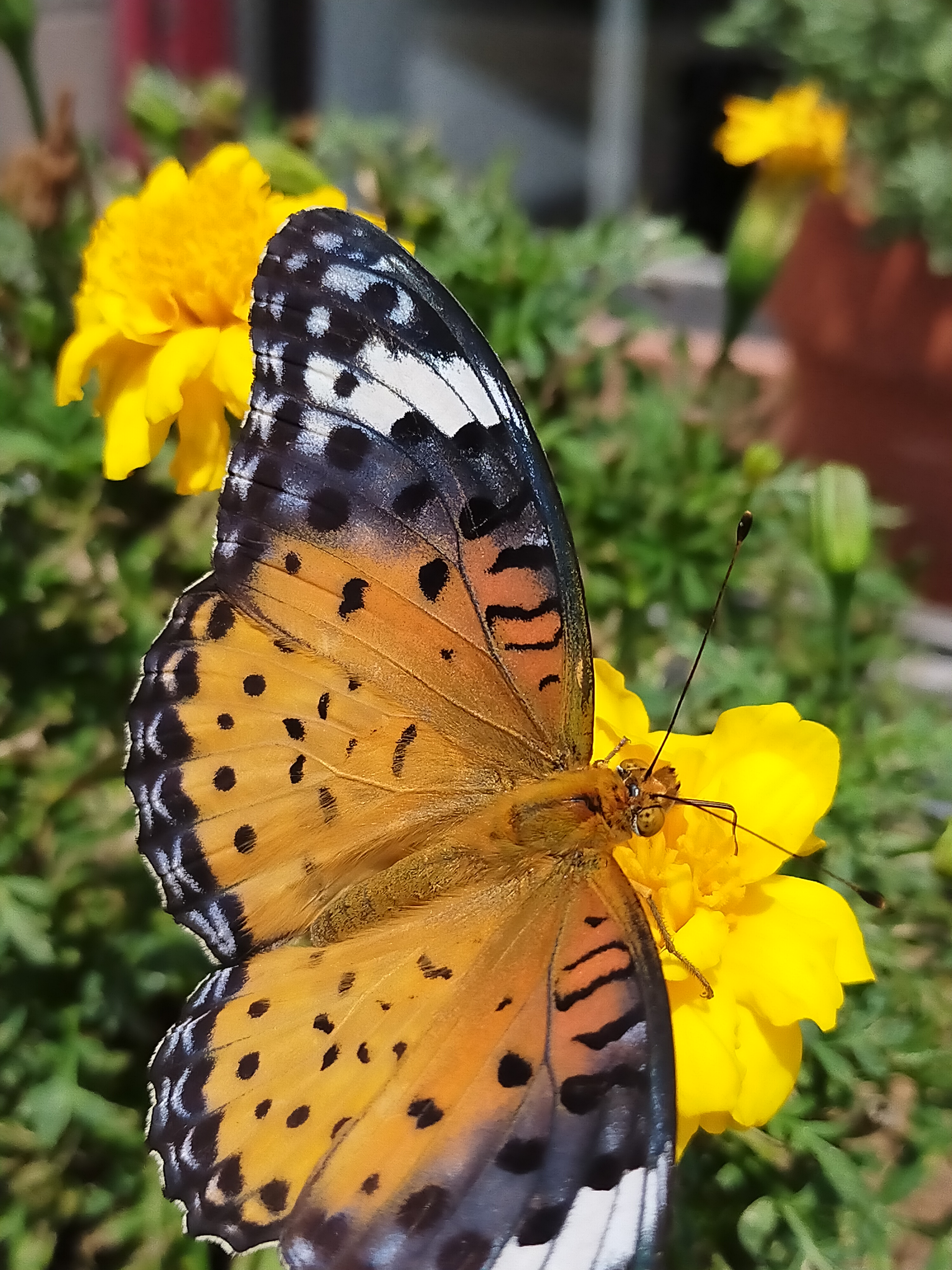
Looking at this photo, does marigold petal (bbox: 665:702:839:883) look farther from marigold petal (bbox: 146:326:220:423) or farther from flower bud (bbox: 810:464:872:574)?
marigold petal (bbox: 146:326:220:423)

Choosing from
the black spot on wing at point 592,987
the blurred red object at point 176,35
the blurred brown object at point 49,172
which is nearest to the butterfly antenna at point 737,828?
the black spot on wing at point 592,987

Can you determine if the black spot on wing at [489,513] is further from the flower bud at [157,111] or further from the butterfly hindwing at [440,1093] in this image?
the flower bud at [157,111]

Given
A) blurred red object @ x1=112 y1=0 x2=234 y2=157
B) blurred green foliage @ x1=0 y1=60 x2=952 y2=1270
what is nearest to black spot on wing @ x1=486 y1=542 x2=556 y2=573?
blurred green foliage @ x1=0 y1=60 x2=952 y2=1270

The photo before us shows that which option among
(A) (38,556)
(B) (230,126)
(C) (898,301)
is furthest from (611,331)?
(A) (38,556)

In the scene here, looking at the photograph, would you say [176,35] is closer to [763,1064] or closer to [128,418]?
[128,418]

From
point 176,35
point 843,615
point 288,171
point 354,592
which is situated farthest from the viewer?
point 176,35

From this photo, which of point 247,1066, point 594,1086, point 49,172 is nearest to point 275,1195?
point 247,1066
